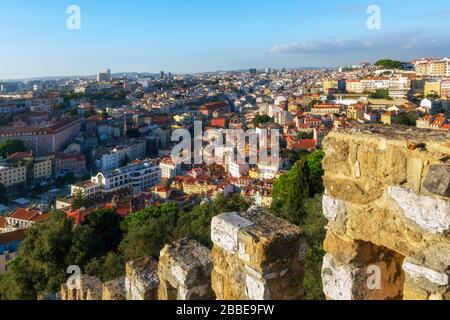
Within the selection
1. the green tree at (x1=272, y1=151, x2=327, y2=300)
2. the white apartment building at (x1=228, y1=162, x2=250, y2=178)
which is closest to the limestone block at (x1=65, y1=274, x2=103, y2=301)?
the green tree at (x1=272, y1=151, x2=327, y2=300)

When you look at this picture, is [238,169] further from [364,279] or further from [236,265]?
[364,279]

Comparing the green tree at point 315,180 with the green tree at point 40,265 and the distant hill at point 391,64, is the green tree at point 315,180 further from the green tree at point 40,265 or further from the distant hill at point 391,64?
the distant hill at point 391,64

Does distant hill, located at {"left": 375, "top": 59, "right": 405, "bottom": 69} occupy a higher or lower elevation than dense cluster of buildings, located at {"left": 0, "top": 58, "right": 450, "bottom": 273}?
higher

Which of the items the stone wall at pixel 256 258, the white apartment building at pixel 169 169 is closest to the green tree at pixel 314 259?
the stone wall at pixel 256 258

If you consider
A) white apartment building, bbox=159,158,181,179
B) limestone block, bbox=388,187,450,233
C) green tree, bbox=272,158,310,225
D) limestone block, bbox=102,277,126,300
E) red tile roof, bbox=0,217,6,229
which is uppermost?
limestone block, bbox=388,187,450,233

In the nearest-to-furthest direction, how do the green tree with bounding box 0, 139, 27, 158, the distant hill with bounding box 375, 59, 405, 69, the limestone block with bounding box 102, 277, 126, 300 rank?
the limestone block with bounding box 102, 277, 126, 300 < the green tree with bounding box 0, 139, 27, 158 < the distant hill with bounding box 375, 59, 405, 69

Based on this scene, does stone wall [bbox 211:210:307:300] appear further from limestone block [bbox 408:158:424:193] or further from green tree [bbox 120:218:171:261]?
green tree [bbox 120:218:171:261]

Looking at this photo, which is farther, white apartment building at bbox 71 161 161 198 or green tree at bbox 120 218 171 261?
white apartment building at bbox 71 161 161 198
